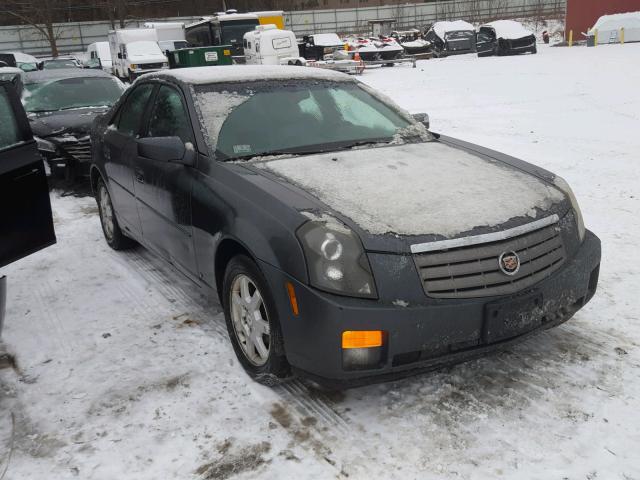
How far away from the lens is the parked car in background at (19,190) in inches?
144

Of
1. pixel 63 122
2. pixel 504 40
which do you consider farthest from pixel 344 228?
pixel 504 40

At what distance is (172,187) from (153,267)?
1408 millimetres

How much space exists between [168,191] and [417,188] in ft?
5.35

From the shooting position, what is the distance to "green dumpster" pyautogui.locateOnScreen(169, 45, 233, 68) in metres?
23.3

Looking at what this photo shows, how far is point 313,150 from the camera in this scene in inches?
142

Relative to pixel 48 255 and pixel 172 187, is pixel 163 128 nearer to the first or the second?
pixel 172 187

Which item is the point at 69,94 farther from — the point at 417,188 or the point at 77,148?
the point at 417,188

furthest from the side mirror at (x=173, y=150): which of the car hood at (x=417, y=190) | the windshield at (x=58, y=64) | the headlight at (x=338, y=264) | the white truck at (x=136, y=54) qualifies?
the windshield at (x=58, y=64)

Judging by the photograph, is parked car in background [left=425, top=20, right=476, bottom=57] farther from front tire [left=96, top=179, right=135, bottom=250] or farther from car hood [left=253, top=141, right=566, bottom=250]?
car hood [left=253, top=141, right=566, bottom=250]

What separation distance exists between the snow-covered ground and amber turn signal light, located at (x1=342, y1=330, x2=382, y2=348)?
45cm

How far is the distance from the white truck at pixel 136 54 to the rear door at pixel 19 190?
22.5 m

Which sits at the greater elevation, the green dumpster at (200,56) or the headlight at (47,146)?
the green dumpster at (200,56)

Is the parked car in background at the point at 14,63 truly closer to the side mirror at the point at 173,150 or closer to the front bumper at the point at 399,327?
the side mirror at the point at 173,150

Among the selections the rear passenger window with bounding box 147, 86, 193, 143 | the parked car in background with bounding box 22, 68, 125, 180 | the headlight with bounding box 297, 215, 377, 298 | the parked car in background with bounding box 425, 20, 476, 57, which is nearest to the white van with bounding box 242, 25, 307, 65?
the parked car in background with bounding box 425, 20, 476, 57
